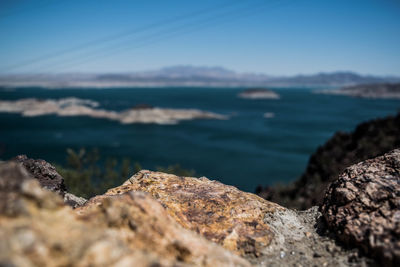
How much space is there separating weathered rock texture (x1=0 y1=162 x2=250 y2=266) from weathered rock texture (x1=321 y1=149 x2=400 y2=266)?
2.50m

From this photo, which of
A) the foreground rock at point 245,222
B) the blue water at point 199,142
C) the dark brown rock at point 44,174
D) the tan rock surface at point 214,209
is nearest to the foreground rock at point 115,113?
the blue water at point 199,142

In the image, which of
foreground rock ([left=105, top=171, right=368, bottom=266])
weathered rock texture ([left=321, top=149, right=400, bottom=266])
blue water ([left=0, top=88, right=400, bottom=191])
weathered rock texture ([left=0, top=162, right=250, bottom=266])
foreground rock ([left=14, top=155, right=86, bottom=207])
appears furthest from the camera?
blue water ([left=0, top=88, right=400, bottom=191])

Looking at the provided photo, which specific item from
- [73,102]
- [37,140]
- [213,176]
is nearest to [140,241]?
[213,176]

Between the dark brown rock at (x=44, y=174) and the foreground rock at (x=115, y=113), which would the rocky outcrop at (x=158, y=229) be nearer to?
the dark brown rock at (x=44, y=174)

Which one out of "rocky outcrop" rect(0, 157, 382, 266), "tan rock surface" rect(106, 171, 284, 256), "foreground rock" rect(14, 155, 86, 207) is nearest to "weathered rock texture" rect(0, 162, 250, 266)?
"rocky outcrop" rect(0, 157, 382, 266)

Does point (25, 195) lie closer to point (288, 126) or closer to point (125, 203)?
point (125, 203)

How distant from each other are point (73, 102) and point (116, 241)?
181968 millimetres

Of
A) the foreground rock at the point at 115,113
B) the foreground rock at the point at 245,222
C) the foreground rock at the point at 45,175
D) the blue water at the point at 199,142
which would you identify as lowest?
the blue water at the point at 199,142

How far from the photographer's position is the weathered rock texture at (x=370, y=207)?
17.0ft

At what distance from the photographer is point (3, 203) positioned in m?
3.67

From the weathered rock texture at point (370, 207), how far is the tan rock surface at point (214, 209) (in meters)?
1.42

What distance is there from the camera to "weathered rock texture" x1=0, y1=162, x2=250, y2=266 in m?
3.30

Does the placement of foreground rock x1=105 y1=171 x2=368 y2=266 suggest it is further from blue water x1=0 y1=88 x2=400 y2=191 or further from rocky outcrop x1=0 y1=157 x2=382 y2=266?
blue water x1=0 y1=88 x2=400 y2=191

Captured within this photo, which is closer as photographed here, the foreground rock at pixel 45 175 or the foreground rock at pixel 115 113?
the foreground rock at pixel 45 175
